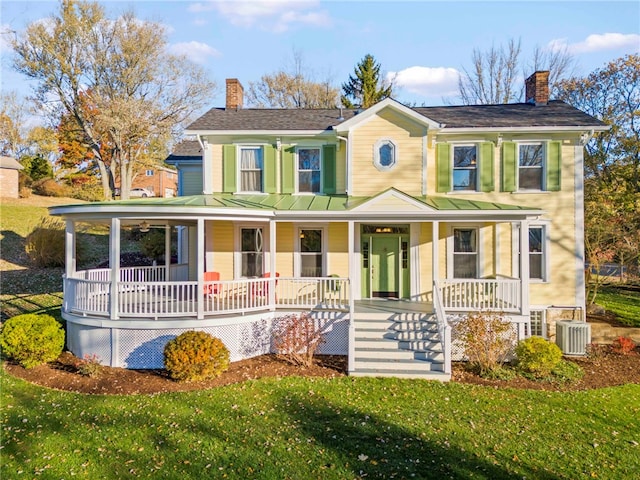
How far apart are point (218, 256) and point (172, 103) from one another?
18762mm

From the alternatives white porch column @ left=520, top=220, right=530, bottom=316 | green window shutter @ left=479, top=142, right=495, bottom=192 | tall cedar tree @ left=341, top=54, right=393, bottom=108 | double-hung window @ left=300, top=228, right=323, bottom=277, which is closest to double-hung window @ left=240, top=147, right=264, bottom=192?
double-hung window @ left=300, top=228, right=323, bottom=277

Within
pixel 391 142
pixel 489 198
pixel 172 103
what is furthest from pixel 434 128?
pixel 172 103

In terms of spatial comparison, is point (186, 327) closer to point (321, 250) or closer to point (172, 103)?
point (321, 250)

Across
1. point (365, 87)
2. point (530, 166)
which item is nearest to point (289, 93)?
point (365, 87)

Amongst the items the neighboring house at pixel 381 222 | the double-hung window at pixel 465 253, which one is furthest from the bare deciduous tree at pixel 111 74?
the double-hung window at pixel 465 253

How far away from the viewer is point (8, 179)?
31.6 metres

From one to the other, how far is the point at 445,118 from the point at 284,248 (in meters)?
6.86

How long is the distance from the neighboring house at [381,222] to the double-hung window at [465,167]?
0.15ft

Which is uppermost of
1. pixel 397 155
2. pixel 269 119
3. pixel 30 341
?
pixel 269 119

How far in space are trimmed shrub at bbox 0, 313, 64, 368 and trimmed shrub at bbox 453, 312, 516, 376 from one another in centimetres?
986

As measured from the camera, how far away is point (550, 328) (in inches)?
498

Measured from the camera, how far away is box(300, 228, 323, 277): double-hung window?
42.9ft

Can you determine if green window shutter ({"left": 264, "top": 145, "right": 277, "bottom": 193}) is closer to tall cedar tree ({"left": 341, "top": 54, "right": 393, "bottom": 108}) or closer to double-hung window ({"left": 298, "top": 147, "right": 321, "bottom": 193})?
double-hung window ({"left": 298, "top": 147, "right": 321, "bottom": 193})

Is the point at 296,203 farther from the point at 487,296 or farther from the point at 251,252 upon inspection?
the point at 487,296
